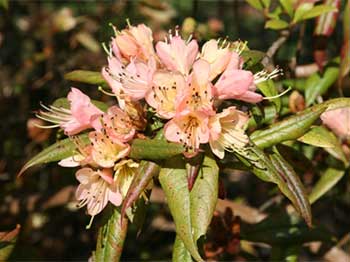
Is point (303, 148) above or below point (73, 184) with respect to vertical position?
above

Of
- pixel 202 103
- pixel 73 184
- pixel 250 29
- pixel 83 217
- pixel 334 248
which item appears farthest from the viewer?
pixel 250 29

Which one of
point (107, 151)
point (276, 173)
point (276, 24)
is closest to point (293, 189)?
point (276, 173)

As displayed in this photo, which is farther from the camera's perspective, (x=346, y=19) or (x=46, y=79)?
(x=46, y=79)

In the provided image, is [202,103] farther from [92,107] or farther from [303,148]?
[303,148]

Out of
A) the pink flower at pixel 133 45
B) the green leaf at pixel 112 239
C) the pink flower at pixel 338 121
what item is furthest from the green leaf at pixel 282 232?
the pink flower at pixel 133 45

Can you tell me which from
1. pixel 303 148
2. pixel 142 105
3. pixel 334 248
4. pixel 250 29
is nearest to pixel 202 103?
pixel 142 105

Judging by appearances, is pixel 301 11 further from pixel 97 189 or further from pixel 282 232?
pixel 97 189
